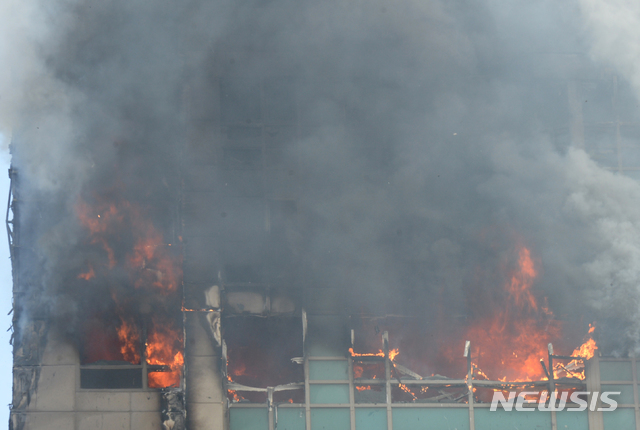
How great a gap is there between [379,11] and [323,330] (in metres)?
5.86

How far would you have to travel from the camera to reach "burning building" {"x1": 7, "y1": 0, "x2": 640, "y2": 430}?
8.54 m

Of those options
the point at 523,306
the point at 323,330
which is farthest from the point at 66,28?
the point at 523,306

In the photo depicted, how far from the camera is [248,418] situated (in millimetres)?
8719

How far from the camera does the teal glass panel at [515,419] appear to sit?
8.46m

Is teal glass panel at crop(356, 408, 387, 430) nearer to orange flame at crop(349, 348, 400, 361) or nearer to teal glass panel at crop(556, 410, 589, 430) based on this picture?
orange flame at crop(349, 348, 400, 361)

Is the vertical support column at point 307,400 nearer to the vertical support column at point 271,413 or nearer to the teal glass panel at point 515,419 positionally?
the vertical support column at point 271,413

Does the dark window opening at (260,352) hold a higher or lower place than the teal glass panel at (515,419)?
higher

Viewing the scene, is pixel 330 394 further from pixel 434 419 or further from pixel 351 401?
pixel 434 419

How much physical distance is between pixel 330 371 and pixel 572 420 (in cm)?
425

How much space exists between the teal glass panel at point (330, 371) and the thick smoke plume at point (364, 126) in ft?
3.54

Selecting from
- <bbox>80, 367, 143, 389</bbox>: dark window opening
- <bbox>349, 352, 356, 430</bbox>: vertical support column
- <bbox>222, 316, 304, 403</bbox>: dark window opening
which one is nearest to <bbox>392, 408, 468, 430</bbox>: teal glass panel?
<bbox>349, 352, 356, 430</bbox>: vertical support column

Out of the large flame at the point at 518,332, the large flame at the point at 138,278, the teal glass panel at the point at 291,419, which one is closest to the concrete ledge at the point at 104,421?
the large flame at the point at 138,278

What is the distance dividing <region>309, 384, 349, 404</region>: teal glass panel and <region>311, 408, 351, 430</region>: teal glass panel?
15 cm

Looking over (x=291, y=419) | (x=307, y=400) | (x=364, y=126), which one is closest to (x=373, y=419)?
(x=307, y=400)
